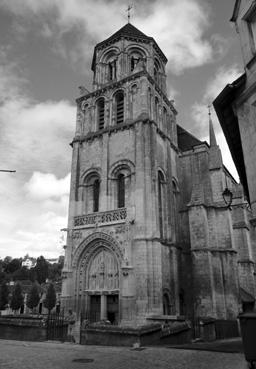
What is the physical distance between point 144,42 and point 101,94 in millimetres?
6506

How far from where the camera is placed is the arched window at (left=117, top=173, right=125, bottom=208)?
21.1m

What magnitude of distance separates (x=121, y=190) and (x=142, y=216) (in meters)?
3.55

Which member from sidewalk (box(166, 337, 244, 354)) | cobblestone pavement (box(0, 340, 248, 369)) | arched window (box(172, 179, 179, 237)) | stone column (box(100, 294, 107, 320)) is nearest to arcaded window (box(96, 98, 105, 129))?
arched window (box(172, 179, 179, 237))

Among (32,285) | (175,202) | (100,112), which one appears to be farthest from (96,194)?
(32,285)

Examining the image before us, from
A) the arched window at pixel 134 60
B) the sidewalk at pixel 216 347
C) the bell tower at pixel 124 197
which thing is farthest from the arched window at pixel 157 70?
the sidewalk at pixel 216 347

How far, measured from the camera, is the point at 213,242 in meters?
21.1

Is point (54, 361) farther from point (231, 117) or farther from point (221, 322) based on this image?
point (221, 322)

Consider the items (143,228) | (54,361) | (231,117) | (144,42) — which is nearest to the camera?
(54,361)

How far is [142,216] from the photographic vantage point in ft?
61.1

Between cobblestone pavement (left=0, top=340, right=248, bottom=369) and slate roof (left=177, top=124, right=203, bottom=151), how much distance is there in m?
19.4

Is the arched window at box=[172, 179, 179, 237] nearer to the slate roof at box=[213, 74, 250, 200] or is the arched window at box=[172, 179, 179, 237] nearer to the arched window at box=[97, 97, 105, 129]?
the arched window at box=[97, 97, 105, 129]

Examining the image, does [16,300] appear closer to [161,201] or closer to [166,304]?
[166,304]

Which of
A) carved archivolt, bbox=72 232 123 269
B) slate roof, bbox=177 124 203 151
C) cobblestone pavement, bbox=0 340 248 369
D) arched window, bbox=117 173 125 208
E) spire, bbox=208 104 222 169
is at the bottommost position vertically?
cobblestone pavement, bbox=0 340 248 369

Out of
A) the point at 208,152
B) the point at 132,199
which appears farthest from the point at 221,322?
the point at 208,152
